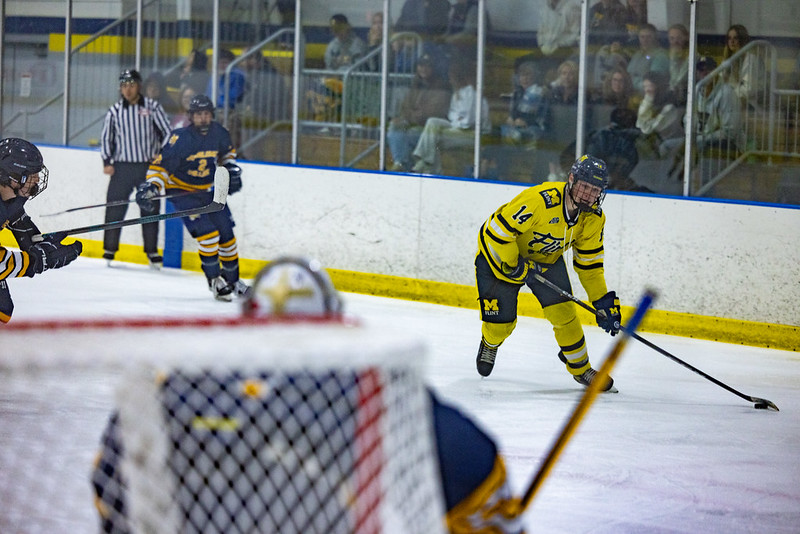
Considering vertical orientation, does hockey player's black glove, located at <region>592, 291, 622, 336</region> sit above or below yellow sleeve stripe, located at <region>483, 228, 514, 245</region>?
below

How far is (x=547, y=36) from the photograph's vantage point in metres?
6.86

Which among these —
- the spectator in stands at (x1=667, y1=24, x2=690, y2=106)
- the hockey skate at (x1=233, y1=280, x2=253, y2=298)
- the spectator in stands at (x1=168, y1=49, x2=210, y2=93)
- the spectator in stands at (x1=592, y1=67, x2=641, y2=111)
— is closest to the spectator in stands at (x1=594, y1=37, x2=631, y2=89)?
the spectator in stands at (x1=592, y1=67, x2=641, y2=111)

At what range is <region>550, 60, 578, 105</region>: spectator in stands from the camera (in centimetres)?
677

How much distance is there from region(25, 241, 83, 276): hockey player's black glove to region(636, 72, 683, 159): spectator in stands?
335cm

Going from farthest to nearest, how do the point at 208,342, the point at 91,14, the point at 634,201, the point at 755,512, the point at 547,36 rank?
the point at 91,14
the point at 547,36
the point at 634,201
the point at 755,512
the point at 208,342

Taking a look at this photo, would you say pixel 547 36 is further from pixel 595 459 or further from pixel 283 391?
pixel 283 391

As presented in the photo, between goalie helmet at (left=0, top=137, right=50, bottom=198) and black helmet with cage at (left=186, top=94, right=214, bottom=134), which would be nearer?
goalie helmet at (left=0, top=137, right=50, bottom=198)

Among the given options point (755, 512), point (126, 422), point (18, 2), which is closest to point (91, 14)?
point (18, 2)

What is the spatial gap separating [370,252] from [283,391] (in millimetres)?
5710

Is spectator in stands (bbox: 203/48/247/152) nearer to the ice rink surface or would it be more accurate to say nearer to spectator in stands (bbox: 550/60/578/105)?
the ice rink surface

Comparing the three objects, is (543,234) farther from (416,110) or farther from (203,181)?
(416,110)

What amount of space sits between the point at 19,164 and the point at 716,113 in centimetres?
375

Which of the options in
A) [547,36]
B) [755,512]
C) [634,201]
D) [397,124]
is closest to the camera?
[755,512]

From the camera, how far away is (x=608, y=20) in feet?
21.7
